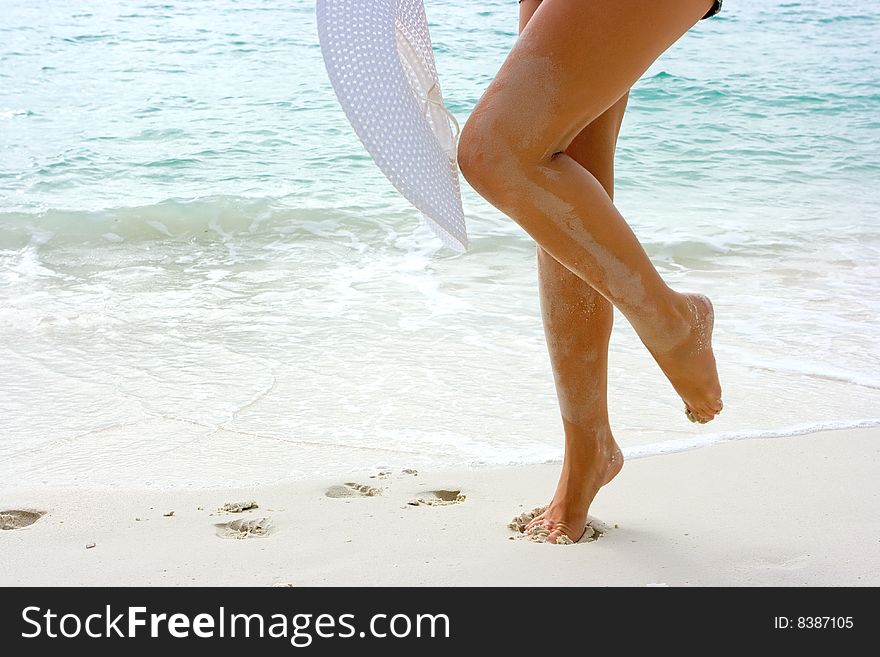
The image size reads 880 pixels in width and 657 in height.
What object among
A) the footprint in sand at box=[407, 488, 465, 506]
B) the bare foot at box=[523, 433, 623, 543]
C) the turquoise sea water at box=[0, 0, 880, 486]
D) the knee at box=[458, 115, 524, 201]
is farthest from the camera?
the turquoise sea water at box=[0, 0, 880, 486]

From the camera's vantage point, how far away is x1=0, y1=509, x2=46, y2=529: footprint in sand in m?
1.83

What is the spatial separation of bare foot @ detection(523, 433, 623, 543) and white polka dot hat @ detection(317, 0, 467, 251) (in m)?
0.49

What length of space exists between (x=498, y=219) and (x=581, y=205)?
378 cm

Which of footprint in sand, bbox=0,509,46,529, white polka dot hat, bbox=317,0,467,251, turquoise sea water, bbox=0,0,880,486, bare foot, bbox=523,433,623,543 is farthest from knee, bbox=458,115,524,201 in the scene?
footprint in sand, bbox=0,509,46,529

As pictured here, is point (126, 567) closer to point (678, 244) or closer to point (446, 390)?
point (446, 390)

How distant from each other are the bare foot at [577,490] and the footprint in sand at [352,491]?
37cm

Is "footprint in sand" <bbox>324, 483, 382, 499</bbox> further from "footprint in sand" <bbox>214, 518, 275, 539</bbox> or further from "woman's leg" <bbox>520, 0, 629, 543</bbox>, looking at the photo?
"woman's leg" <bbox>520, 0, 629, 543</bbox>

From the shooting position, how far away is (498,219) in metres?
5.09

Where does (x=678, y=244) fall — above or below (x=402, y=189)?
below

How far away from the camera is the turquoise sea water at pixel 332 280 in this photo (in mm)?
2354

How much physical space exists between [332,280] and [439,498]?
2.04m
